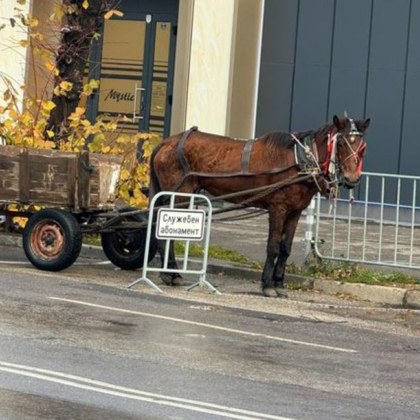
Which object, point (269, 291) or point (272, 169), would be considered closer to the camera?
point (272, 169)

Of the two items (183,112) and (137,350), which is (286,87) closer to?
(183,112)

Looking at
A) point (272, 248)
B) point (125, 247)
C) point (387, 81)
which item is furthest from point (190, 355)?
point (387, 81)

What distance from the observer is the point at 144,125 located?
24141 mm

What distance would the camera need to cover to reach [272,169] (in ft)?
44.3

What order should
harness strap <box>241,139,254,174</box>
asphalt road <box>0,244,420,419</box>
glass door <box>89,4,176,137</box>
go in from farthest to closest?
1. glass door <box>89,4,176,137</box>
2. harness strap <box>241,139,254,174</box>
3. asphalt road <box>0,244,420,419</box>

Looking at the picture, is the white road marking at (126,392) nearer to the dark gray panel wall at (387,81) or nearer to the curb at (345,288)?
the curb at (345,288)

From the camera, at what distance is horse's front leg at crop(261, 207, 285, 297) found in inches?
530

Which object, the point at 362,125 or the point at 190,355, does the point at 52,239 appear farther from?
the point at 190,355

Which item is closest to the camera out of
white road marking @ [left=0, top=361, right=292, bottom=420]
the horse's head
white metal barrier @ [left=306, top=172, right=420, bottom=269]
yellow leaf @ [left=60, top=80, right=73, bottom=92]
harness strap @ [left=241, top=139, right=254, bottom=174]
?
white road marking @ [left=0, top=361, right=292, bottom=420]

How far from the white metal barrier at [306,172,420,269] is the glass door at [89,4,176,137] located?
6761 millimetres

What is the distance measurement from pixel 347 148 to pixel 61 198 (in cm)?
339

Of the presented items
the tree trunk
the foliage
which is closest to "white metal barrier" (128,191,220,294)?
the foliage

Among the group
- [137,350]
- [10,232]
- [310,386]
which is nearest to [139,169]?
[10,232]

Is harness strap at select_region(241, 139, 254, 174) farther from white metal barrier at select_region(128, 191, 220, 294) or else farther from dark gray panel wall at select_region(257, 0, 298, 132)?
dark gray panel wall at select_region(257, 0, 298, 132)
